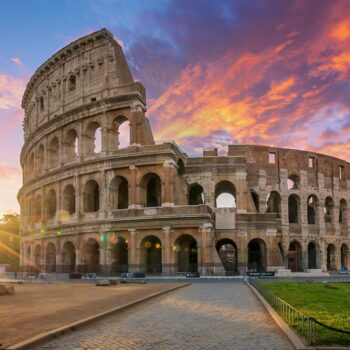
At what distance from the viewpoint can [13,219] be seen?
303 ft

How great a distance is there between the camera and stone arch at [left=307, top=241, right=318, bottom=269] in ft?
176

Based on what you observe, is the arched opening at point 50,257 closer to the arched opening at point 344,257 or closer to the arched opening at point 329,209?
the arched opening at point 329,209

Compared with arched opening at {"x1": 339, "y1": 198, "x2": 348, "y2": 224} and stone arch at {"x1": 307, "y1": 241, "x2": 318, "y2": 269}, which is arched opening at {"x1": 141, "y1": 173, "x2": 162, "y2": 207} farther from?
arched opening at {"x1": 339, "y1": 198, "x2": 348, "y2": 224}

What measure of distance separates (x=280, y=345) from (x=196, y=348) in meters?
1.65

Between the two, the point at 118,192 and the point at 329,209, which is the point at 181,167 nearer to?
the point at 118,192

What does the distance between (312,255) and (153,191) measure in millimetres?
20873

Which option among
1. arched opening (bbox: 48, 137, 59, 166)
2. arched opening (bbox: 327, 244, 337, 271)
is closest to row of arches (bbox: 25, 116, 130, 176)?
arched opening (bbox: 48, 137, 59, 166)

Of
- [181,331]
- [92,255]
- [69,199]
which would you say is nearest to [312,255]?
[92,255]

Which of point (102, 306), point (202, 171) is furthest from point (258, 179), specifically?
point (102, 306)

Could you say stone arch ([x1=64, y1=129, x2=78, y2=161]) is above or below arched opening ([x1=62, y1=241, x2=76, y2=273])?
above

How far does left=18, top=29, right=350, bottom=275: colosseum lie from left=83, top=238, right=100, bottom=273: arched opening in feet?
0.34

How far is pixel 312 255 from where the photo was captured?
54.2m

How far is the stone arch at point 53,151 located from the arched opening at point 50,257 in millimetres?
8780

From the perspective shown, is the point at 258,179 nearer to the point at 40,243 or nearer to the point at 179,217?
the point at 179,217
